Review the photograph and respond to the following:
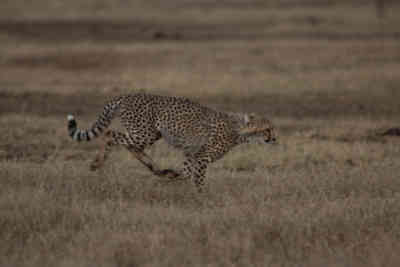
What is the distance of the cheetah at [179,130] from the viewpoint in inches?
328

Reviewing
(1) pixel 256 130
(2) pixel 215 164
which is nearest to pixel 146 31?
(2) pixel 215 164

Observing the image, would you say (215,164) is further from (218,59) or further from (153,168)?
(218,59)

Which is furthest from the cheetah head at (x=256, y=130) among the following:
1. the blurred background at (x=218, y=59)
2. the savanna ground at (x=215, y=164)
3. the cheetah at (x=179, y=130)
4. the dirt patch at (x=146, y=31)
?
the dirt patch at (x=146, y=31)

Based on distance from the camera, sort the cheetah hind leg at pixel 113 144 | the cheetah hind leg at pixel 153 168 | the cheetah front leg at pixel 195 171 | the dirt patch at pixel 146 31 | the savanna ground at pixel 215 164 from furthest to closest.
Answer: the dirt patch at pixel 146 31, the cheetah hind leg at pixel 113 144, the cheetah hind leg at pixel 153 168, the cheetah front leg at pixel 195 171, the savanna ground at pixel 215 164

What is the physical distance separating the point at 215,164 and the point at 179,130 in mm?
1582

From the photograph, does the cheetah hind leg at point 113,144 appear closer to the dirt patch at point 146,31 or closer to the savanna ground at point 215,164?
the savanna ground at point 215,164

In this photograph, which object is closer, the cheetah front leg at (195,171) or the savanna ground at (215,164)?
the savanna ground at (215,164)

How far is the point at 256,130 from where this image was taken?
8648 mm

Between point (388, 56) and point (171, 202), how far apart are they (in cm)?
1692

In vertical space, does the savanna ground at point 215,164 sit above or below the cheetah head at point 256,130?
below

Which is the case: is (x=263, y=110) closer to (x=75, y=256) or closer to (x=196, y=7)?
(x=75, y=256)

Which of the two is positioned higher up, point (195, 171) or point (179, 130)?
point (179, 130)

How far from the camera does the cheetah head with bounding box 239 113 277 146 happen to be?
8586 mm

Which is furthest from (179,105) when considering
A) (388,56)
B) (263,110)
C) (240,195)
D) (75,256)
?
(388,56)
